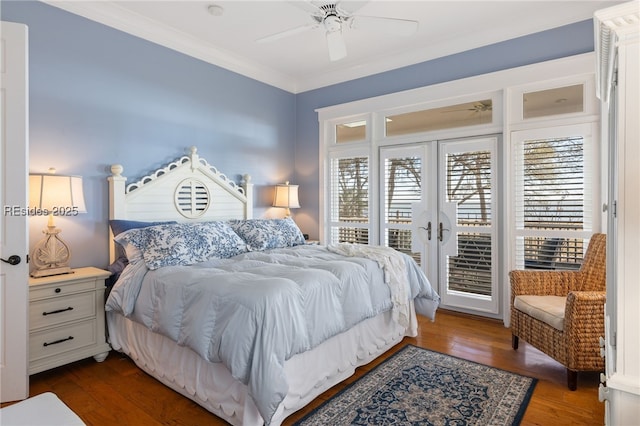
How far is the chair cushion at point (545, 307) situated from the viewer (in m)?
2.52

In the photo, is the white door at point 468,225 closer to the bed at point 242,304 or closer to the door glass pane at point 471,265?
the door glass pane at point 471,265

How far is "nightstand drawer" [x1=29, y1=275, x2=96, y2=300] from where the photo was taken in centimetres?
245

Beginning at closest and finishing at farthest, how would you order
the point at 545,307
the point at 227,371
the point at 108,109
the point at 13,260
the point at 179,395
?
the point at 227,371 < the point at 13,260 < the point at 179,395 < the point at 545,307 < the point at 108,109

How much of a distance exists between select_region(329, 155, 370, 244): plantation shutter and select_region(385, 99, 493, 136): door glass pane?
1.83ft

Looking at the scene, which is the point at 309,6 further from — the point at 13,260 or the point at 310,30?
the point at 13,260

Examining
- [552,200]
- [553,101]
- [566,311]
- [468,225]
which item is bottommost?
[566,311]

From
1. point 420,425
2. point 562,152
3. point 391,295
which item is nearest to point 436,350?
point 391,295

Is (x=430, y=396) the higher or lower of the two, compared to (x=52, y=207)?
lower

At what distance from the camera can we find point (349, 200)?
4891 millimetres

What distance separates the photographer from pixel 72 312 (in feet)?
8.66

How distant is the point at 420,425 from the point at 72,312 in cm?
246

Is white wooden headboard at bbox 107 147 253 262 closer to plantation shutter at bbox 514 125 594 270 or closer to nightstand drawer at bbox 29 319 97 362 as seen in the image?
nightstand drawer at bbox 29 319 97 362

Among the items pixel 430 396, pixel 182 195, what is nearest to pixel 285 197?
pixel 182 195

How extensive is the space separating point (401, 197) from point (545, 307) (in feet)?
6.79
